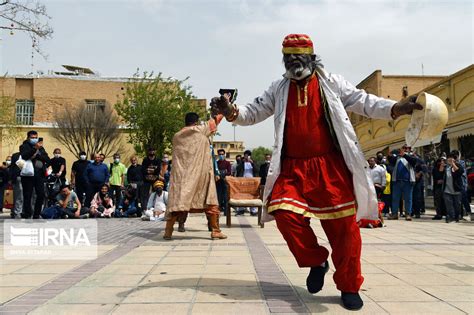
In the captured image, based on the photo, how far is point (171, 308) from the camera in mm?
3066

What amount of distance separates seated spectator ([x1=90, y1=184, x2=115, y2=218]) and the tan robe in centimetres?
602

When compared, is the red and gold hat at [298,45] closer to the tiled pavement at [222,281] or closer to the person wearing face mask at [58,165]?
the tiled pavement at [222,281]

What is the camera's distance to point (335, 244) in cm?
331

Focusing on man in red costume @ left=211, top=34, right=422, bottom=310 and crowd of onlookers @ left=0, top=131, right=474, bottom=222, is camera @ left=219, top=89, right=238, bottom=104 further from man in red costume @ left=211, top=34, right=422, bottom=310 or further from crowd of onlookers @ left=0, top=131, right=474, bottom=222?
crowd of onlookers @ left=0, top=131, right=474, bottom=222

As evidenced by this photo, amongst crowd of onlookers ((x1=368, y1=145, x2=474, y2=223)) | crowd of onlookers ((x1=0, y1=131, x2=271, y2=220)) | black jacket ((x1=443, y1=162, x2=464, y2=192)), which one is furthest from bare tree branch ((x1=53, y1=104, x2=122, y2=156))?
black jacket ((x1=443, y1=162, x2=464, y2=192))

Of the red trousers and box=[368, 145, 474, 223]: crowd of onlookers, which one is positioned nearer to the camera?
the red trousers

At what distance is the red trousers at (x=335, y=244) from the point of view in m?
3.21

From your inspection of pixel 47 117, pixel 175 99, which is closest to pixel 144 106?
pixel 175 99

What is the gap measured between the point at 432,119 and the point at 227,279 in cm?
225

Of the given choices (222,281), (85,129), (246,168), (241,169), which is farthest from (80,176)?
(85,129)

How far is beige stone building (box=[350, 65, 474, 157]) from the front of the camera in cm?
1817

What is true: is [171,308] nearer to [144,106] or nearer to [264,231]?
[264,231]

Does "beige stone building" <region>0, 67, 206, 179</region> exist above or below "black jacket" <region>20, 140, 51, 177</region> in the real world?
above

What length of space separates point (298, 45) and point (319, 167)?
1.01 m
